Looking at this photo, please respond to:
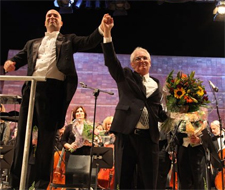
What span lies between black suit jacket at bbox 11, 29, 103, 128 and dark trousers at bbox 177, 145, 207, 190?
6.45 feet

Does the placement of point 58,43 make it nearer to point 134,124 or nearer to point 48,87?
point 48,87

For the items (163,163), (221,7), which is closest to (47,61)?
(163,163)

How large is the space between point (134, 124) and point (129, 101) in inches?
8.4

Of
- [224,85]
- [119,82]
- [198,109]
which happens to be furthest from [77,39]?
[224,85]

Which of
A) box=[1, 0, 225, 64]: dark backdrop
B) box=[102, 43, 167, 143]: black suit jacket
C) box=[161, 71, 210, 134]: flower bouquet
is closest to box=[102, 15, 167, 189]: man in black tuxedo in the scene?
box=[102, 43, 167, 143]: black suit jacket

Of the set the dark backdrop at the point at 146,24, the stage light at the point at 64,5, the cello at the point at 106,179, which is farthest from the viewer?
the dark backdrop at the point at 146,24

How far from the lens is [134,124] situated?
93.0 inches

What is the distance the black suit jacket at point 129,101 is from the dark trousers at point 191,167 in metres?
1.52

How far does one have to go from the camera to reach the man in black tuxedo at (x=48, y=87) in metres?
2.37

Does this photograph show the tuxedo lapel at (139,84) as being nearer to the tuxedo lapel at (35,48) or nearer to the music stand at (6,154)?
the tuxedo lapel at (35,48)

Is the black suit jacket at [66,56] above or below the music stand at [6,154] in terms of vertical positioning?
above

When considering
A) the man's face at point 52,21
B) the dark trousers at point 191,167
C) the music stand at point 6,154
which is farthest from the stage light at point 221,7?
the music stand at point 6,154

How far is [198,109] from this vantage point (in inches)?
106

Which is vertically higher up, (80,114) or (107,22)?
(107,22)
